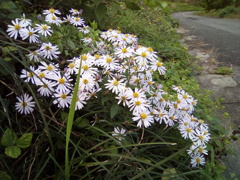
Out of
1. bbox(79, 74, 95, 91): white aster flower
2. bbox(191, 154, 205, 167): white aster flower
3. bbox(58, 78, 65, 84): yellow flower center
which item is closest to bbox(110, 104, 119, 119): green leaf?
bbox(79, 74, 95, 91): white aster flower

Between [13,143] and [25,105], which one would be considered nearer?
[13,143]

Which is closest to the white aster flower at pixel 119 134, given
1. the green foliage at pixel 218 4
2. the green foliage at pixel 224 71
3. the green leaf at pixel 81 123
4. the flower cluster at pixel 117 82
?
the flower cluster at pixel 117 82

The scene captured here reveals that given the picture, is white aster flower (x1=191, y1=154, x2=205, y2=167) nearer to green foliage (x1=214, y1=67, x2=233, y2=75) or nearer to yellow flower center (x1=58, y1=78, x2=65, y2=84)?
yellow flower center (x1=58, y1=78, x2=65, y2=84)

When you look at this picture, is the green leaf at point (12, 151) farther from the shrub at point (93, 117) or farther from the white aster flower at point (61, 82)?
the white aster flower at point (61, 82)

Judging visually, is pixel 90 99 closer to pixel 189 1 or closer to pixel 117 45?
pixel 117 45

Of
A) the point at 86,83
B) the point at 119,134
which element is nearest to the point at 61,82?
the point at 86,83

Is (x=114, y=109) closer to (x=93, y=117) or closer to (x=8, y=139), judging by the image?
(x=93, y=117)

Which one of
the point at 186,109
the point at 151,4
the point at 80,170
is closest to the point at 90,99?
the point at 80,170
